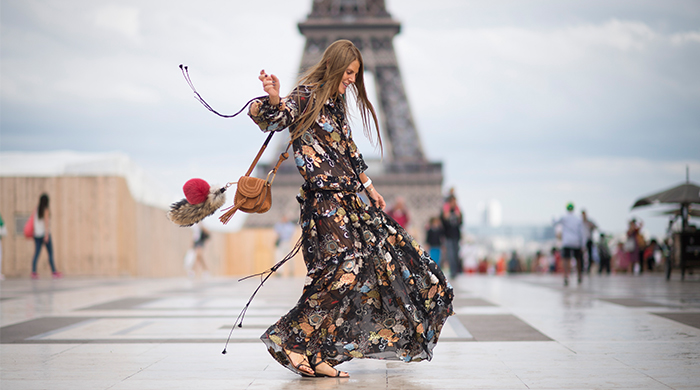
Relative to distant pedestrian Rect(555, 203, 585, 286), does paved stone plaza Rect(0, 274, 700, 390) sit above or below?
below

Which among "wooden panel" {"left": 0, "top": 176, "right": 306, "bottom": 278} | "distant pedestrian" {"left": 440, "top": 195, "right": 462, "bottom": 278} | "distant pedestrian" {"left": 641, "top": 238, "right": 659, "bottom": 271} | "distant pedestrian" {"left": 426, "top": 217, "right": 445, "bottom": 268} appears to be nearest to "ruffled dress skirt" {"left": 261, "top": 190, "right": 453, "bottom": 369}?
"distant pedestrian" {"left": 440, "top": 195, "right": 462, "bottom": 278}

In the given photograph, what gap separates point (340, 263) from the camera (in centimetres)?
316

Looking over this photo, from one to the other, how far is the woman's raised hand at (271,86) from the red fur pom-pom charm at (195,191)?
0.49m

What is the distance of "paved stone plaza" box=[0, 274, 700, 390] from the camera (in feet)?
10.1

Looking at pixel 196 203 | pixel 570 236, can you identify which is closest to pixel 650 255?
pixel 570 236

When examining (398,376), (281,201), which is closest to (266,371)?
(398,376)

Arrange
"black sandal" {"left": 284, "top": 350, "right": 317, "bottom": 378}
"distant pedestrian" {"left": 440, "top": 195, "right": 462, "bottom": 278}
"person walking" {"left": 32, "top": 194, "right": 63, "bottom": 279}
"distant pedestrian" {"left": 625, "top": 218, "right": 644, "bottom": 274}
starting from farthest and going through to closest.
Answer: "distant pedestrian" {"left": 625, "top": 218, "right": 644, "bottom": 274} < "distant pedestrian" {"left": 440, "top": 195, "right": 462, "bottom": 278} < "person walking" {"left": 32, "top": 194, "right": 63, "bottom": 279} < "black sandal" {"left": 284, "top": 350, "right": 317, "bottom": 378}

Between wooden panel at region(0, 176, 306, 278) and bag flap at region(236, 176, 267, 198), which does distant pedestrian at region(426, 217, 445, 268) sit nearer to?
wooden panel at region(0, 176, 306, 278)

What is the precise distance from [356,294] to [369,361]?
74cm

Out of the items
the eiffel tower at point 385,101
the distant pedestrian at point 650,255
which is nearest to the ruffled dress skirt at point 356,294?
the distant pedestrian at point 650,255

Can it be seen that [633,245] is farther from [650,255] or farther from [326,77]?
[326,77]

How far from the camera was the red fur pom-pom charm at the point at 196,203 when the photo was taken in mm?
3111

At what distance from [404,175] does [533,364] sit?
29.2 metres

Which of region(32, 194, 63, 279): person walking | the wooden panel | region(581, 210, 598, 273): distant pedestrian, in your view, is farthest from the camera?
region(581, 210, 598, 273): distant pedestrian
